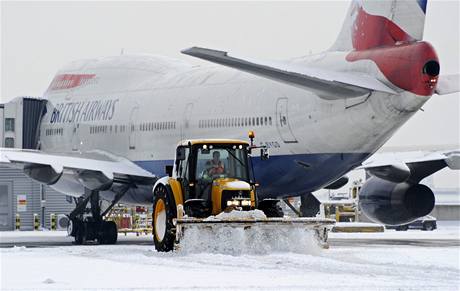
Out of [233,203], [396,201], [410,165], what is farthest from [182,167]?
[410,165]

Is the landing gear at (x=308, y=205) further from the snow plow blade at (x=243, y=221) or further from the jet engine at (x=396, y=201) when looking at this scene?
the snow plow blade at (x=243, y=221)

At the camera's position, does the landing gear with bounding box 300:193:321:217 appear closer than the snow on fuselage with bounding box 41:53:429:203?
No

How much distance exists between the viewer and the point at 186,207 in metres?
23.6

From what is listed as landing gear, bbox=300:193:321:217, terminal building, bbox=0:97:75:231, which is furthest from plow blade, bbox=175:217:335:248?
terminal building, bbox=0:97:75:231

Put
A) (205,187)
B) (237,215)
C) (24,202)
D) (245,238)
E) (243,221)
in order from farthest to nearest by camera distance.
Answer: (24,202) → (205,187) → (237,215) → (245,238) → (243,221)

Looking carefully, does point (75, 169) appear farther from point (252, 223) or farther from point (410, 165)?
point (252, 223)

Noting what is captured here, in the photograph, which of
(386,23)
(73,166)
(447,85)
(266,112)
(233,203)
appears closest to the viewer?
(233,203)

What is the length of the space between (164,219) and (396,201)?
11.0m

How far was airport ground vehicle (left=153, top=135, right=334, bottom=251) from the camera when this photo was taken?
23.4 m

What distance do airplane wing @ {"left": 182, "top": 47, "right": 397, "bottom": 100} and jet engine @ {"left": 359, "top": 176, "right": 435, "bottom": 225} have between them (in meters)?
7.03

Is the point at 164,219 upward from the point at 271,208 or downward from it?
downward

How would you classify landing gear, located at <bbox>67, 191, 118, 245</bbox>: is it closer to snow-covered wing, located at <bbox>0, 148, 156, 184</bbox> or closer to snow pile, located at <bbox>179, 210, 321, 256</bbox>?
snow-covered wing, located at <bbox>0, 148, 156, 184</bbox>

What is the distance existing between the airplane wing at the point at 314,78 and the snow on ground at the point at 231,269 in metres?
3.94

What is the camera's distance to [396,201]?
32.8 meters
